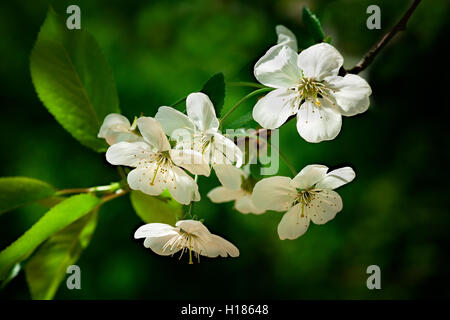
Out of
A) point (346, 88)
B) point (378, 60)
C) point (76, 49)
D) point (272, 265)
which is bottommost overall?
point (272, 265)

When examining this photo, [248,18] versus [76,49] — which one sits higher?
[248,18]

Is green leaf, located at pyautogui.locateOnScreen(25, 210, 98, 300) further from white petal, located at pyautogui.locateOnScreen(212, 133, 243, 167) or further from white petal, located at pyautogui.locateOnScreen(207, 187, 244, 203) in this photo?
white petal, located at pyautogui.locateOnScreen(212, 133, 243, 167)

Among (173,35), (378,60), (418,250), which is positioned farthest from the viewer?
(173,35)

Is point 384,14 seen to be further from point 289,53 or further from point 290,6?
point 289,53


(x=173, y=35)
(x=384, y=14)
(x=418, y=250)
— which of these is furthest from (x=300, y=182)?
(x=173, y=35)

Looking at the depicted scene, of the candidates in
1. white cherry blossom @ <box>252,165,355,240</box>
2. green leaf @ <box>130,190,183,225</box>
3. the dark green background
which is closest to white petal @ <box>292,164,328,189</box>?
white cherry blossom @ <box>252,165,355,240</box>

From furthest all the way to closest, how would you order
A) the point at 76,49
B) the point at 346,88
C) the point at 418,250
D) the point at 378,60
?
the point at 418,250
the point at 378,60
the point at 76,49
the point at 346,88

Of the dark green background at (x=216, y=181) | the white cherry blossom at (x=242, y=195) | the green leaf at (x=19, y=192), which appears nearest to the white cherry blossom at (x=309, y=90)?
the white cherry blossom at (x=242, y=195)

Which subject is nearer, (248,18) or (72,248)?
(72,248)
